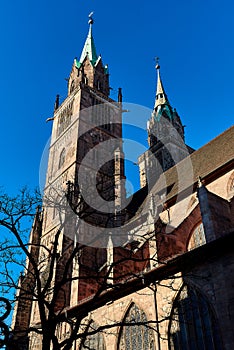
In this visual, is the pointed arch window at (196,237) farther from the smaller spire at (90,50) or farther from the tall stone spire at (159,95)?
the tall stone spire at (159,95)

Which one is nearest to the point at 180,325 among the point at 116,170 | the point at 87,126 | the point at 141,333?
the point at 141,333

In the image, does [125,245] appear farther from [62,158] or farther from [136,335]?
[62,158]

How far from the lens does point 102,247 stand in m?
22.2

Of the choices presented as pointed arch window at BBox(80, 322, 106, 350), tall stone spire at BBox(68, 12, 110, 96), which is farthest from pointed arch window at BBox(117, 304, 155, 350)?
tall stone spire at BBox(68, 12, 110, 96)

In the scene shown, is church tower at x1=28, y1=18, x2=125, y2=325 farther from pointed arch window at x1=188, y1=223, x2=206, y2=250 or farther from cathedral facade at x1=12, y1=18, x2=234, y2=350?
pointed arch window at x1=188, y1=223, x2=206, y2=250

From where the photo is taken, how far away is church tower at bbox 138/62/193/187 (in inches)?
1432

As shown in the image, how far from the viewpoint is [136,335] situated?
12.6 meters

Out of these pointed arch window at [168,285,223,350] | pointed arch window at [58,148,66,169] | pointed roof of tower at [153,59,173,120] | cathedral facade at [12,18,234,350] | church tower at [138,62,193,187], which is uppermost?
pointed roof of tower at [153,59,173,120]

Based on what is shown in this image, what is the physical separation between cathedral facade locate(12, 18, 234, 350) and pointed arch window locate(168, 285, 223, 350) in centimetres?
3

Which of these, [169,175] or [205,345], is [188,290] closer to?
[205,345]

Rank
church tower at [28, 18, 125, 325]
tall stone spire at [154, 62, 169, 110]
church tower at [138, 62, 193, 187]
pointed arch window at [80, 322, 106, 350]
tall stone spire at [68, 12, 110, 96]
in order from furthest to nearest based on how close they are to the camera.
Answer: tall stone spire at [154, 62, 169, 110], church tower at [138, 62, 193, 187], tall stone spire at [68, 12, 110, 96], church tower at [28, 18, 125, 325], pointed arch window at [80, 322, 106, 350]

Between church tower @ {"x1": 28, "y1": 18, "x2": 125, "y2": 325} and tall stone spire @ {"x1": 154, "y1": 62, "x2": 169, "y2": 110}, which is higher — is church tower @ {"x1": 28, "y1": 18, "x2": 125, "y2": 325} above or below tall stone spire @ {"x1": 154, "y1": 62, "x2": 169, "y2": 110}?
below

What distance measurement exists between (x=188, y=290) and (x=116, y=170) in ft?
57.7

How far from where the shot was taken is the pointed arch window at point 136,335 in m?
12.0
